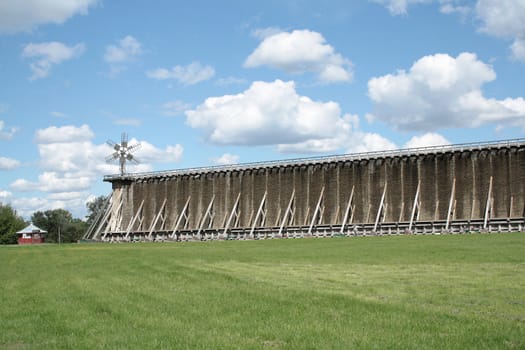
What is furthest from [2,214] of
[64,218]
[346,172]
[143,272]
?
[143,272]

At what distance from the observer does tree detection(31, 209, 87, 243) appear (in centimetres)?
16170

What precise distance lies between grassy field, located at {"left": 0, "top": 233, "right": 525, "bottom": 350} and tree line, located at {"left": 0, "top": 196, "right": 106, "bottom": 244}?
362 feet

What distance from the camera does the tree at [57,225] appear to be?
531ft

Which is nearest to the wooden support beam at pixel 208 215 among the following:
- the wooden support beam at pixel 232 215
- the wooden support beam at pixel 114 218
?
the wooden support beam at pixel 232 215

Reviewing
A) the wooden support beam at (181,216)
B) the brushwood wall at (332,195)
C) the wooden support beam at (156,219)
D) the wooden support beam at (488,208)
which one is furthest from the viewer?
the wooden support beam at (156,219)

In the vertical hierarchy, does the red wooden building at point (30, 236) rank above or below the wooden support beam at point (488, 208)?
below

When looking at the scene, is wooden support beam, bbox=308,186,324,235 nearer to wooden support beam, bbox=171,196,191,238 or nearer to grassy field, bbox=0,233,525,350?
wooden support beam, bbox=171,196,191,238

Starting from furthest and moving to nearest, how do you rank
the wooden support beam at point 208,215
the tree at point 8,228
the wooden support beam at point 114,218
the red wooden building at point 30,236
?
the tree at point 8,228 < the red wooden building at point 30,236 < the wooden support beam at point 114,218 < the wooden support beam at point 208,215

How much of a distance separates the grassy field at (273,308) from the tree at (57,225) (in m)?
143

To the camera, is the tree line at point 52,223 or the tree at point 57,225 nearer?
the tree line at point 52,223

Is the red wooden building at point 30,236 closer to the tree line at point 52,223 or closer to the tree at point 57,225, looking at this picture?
the tree line at point 52,223

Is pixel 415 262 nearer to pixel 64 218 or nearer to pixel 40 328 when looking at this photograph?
pixel 40 328

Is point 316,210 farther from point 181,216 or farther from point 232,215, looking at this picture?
point 181,216

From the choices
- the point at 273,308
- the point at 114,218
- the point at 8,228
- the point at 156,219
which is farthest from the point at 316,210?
the point at 8,228
